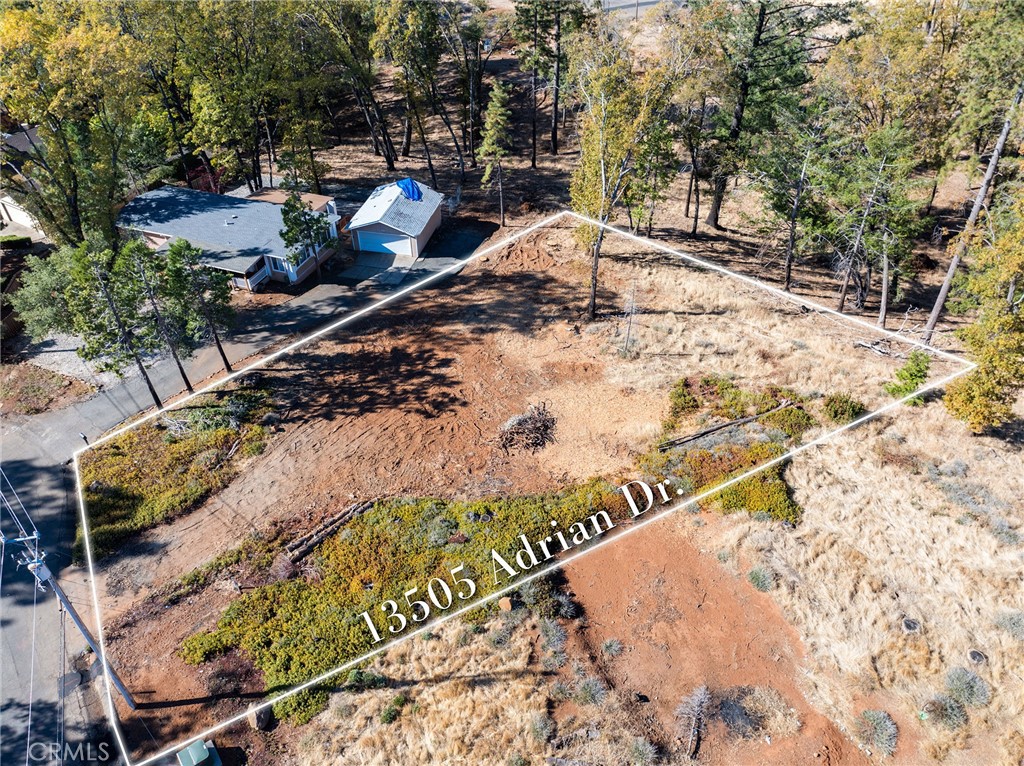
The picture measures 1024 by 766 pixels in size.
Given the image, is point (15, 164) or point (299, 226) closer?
point (299, 226)

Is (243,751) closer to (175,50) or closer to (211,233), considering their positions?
(211,233)

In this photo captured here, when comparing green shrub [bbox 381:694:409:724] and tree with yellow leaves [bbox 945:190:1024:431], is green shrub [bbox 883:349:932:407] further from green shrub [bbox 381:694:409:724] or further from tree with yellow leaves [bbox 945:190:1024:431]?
green shrub [bbox 381:694:409:724]

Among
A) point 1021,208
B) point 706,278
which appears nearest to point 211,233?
point 706,278

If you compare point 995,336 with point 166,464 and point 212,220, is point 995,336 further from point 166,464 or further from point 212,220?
point 212,220

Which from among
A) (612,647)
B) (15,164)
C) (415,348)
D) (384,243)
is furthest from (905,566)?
(15,164)

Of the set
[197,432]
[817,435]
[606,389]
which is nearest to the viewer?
[817,435]

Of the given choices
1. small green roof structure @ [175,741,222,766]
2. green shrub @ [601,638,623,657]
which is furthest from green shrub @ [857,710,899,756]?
small green roof structure @ [175,741,222,766]

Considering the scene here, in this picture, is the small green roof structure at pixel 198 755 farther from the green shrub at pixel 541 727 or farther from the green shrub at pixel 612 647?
the green shrub at pixel 612 647
